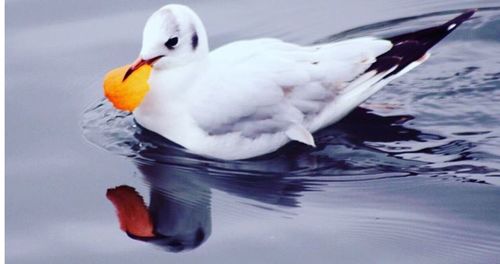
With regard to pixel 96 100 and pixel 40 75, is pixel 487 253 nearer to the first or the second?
pixel 96 100

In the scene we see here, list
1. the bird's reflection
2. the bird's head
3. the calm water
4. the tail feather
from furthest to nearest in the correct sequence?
the tail feather → the bird's head → the bird's reflection → the calm water

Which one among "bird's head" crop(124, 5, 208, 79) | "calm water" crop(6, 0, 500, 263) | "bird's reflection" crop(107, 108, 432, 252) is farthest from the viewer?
"bird's head" crop(124, 5, 208, 79)

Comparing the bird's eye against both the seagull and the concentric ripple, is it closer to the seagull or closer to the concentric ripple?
the seagull

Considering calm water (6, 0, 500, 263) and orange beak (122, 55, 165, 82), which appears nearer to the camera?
calm water (6, 0, 500, 263)

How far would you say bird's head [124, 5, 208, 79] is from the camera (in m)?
5.61

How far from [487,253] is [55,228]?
6.06 feet

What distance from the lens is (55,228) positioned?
5289 mm

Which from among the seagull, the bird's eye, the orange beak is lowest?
the seagull

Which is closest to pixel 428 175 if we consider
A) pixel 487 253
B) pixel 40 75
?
pixel 487 253

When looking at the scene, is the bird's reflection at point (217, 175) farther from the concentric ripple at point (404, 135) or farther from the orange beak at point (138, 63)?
the orange beak at point (138, 63)

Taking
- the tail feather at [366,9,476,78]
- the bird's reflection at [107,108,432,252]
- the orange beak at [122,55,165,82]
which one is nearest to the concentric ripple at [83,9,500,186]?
the bird's reflection at [107,108,432,252]

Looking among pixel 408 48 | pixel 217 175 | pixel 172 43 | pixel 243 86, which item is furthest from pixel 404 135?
pixel 172 43

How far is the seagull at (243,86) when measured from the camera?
5.64m

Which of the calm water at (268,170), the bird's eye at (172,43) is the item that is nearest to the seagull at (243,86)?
the bird's eye at (172,43)
